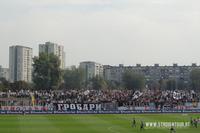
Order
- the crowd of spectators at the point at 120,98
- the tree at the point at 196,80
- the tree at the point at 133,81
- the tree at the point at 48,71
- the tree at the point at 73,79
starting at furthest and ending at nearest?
the tree at the point at 73,79
the tree at the point at 196,80
the tree at the point at 133,81
the tree at the point at 48,71
the crowd of spectators at the point at 120,98

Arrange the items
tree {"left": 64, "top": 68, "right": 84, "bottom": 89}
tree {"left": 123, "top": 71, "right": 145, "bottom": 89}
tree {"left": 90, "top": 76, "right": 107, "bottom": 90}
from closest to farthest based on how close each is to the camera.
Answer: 1. tree {"left": 123, "top": 71, "right": 145, "bottom": 89}
2. tree {"left": 90, "top": 76, "right": 107, "bottom": 90}
3. tree {"left": 64, "top": 68, "right": 84, "bottom": 89}

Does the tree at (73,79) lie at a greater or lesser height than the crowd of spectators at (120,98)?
greater

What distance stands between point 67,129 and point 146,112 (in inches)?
1254

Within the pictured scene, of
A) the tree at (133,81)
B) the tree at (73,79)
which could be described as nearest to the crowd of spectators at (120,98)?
the tree at (133,81)

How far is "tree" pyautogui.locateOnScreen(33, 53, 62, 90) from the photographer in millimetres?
117750

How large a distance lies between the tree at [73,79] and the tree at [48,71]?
174ft

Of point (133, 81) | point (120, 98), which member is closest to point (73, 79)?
point (133, 81)

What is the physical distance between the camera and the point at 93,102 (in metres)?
84.3

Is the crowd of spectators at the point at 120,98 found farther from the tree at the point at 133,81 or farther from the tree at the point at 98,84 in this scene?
the tree at the point at 98,84

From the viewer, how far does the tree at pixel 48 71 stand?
4636 inches

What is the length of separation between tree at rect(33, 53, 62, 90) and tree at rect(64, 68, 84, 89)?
52.9 m

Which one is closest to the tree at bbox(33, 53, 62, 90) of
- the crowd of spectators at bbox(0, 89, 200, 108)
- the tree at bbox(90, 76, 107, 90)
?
the crowd of spectators at bbox(0, 89, 200, 108)

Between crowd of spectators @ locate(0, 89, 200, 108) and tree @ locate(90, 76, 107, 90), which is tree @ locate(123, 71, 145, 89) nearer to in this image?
tree @ locate(90, 76, 107, 90)

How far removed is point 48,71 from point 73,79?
56381 millimetres
